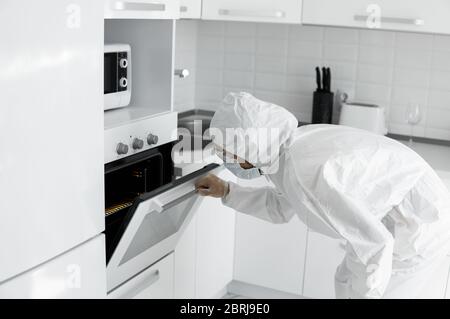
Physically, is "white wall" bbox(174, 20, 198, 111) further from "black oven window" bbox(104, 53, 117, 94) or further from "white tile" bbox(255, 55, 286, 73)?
"black oven window" bbox(104, 53, 117, 94)

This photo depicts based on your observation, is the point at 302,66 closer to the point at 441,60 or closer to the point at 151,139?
the point at 441,60

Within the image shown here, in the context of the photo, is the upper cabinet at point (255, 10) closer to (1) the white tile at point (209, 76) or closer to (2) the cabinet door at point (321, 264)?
(1) the white tile at point (209, 76)

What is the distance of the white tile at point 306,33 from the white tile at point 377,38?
20 centimetres

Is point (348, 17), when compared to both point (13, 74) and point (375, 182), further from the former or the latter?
point (13, 74)

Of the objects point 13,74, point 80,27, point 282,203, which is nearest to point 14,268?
point 13,74

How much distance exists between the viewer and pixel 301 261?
2.77 meters

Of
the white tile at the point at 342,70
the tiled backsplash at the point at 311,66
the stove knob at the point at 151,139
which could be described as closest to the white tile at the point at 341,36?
the tiled backsplash at the point at 311,66

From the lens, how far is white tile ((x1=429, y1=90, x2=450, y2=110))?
2871mm

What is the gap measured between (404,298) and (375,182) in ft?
1.60

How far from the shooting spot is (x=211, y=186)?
2.10m

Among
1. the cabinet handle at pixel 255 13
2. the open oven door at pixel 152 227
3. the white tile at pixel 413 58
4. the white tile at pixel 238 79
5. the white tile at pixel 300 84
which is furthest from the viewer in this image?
the white tile at pixel 238 79

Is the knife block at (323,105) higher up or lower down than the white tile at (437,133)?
higher up

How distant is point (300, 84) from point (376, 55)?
391 mm

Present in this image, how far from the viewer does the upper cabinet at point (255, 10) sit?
8.67 feet
